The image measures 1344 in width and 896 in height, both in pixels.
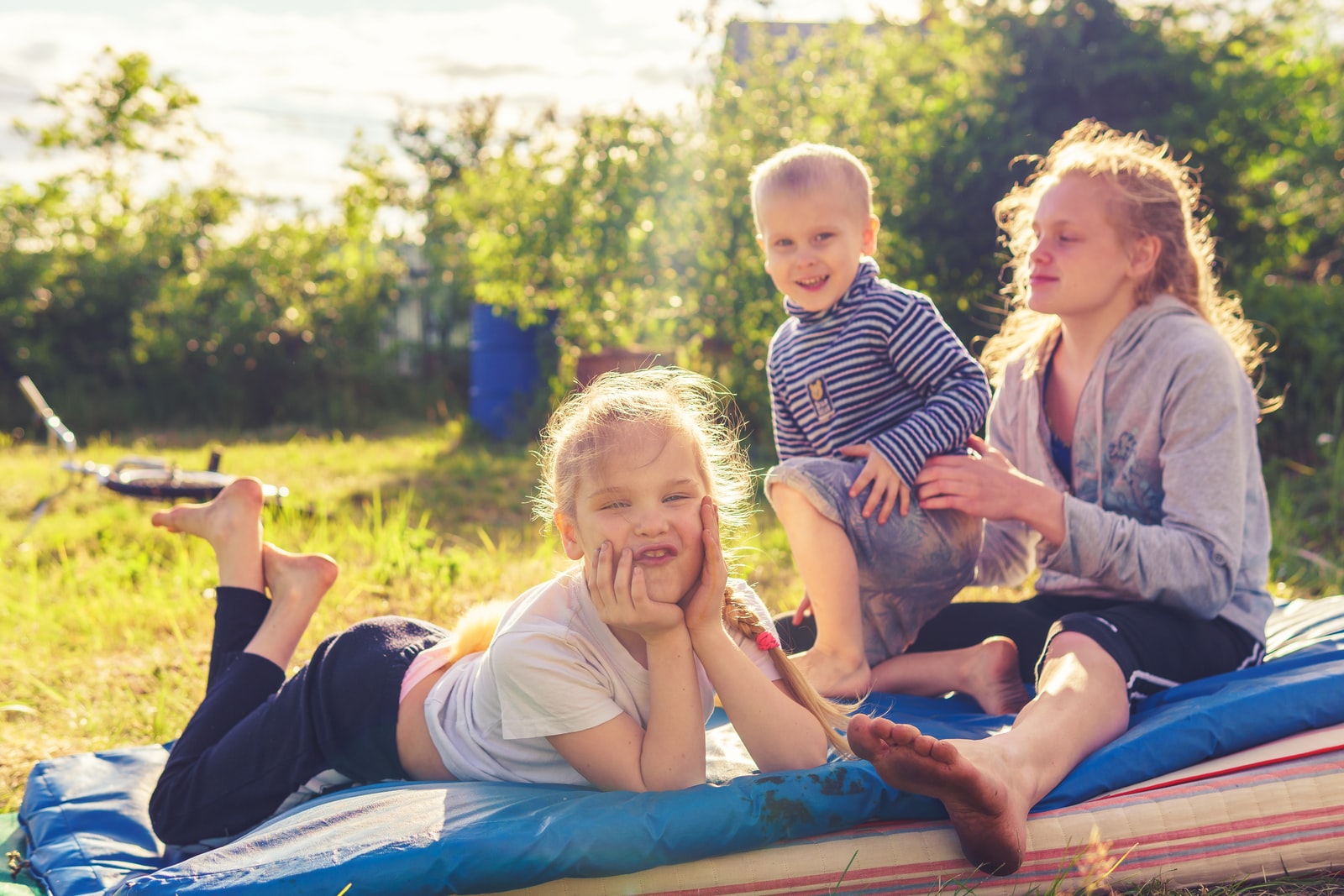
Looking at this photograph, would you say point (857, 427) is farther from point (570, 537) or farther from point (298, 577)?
point (298, 577)

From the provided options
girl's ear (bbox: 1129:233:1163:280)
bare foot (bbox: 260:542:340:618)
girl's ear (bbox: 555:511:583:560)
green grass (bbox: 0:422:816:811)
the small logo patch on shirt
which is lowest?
green grass (bbox: 0:422:816:811)

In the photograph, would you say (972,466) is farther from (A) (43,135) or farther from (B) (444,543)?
(A) (43,135)

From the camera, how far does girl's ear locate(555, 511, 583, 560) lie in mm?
1776

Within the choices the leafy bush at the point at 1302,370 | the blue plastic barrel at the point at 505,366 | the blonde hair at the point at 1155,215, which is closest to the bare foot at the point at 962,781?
the blonde hair at the point at 1155,215

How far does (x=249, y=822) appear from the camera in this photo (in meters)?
2.08

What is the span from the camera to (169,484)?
421cm

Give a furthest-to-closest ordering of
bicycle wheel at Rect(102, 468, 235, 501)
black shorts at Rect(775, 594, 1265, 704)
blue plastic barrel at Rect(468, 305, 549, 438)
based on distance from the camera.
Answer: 1. blue plastic barrel at Rect(468, 305, 549, 438)
2. bicycle wheel at Rect(102, 468, 235, 501)
3. black shorts at Rect(775, 594, 1265, 704)

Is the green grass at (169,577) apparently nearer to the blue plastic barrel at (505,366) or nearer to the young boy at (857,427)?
the young boy at (857,427)

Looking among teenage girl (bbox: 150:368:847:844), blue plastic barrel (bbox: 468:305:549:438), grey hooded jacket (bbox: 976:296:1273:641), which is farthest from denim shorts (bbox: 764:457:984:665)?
blue plastic barrel (bbox: 468:305:549:438)

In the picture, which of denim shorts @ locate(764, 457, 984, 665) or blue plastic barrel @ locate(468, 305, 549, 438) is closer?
denim shorts @ locate(764, 457, 984, 665)

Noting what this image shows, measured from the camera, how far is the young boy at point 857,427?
2.35 meters

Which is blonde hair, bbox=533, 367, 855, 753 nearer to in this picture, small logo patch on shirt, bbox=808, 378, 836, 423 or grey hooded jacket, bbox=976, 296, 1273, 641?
small logo patch on shirt, bbox=808, 378, 836, 423

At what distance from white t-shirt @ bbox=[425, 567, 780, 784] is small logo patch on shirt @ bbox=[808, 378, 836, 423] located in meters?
0.76

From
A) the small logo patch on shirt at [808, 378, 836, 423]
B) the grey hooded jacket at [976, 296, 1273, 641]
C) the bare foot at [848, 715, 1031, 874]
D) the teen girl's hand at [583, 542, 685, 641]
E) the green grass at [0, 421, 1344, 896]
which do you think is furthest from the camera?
the green grass at [0, 421, 1344, 896]
